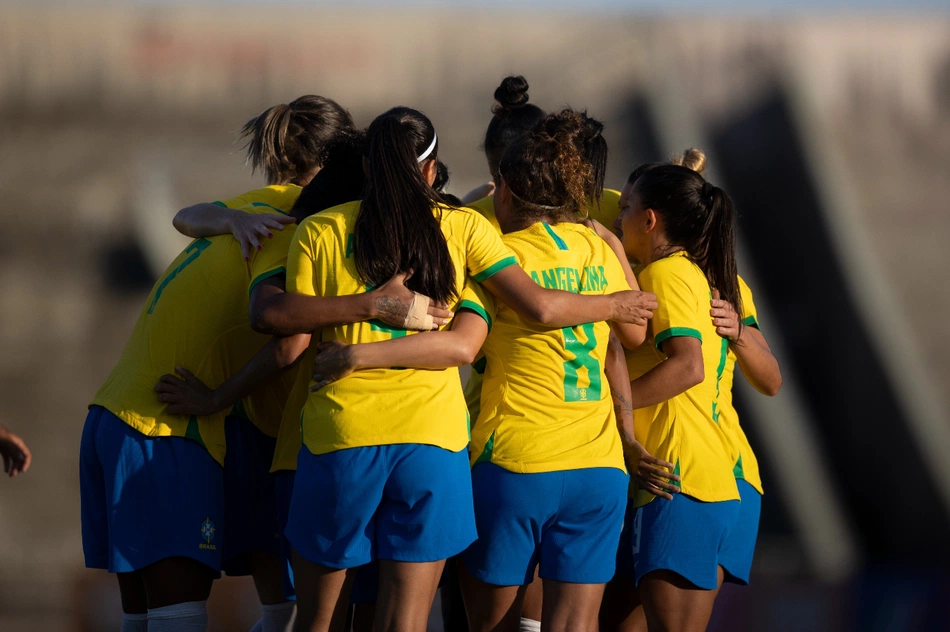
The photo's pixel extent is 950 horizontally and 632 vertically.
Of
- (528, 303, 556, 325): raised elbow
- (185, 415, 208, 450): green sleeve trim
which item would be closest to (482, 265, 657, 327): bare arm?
(528, 303, 556, 325): raised elbow

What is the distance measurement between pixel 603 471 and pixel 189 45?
13.9 meters

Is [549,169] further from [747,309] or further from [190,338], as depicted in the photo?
[190,338]

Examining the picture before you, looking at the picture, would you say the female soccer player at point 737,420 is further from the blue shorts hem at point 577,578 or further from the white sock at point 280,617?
the white sock at point 280,617

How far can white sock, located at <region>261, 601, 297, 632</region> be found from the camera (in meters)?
3.79

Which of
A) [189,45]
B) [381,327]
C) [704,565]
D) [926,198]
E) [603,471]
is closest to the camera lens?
[381,327]

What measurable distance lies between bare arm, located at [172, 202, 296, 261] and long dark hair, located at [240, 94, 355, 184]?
285 mm

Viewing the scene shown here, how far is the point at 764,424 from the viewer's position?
11844 mm

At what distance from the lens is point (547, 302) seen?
10.2 feet

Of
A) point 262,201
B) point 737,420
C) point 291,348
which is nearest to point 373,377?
point 291,348

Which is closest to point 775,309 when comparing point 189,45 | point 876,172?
point 876,172

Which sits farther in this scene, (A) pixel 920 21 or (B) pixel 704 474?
(A) pixel 920 21

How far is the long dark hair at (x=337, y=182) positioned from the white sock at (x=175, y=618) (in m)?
1.30

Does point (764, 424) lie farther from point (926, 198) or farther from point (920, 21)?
point (920, 21)

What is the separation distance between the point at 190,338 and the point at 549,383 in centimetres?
121
